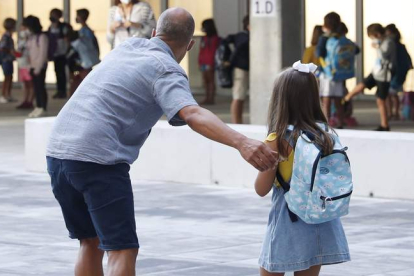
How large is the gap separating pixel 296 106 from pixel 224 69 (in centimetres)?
1117

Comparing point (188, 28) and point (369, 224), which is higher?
point (188, 28)

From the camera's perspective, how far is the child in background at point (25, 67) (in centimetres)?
2134

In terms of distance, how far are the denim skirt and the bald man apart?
0.64 metres

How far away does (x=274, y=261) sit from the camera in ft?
18.1

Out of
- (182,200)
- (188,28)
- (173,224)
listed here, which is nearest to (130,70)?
(188,28)

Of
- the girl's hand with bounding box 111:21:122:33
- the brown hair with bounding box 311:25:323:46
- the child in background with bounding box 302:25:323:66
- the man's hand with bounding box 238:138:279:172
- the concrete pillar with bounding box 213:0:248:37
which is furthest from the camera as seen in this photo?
the concrete pillar with bounding box 213:0:248:37

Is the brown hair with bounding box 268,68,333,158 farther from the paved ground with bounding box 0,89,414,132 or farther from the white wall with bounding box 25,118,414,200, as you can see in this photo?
the paved ground with bounding box 0,89,414,132

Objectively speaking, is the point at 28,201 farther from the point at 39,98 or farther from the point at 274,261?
the point at 39,98

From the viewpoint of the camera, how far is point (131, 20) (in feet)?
48.9

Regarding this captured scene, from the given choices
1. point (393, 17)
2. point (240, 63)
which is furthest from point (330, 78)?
point (393, 17)

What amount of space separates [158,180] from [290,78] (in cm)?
688

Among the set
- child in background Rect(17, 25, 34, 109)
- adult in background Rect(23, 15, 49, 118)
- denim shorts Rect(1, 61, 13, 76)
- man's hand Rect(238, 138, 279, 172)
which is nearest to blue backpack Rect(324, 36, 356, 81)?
adult in background Rect(23, 15, 49, 118)

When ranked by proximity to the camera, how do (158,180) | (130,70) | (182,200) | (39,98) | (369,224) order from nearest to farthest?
(130,70)
(369,224)
(182,200)
(158,180)
(39,98)

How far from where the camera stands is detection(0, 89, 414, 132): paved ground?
1870cm
